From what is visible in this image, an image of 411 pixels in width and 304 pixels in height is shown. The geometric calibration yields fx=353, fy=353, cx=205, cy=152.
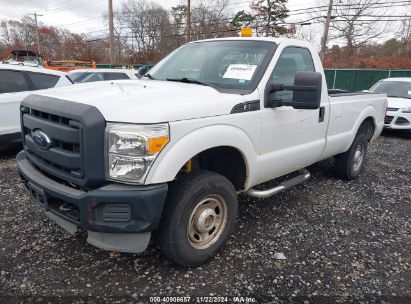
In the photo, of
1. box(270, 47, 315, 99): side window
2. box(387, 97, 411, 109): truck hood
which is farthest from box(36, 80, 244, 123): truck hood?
box(387, 97, 411, 109): truck hood

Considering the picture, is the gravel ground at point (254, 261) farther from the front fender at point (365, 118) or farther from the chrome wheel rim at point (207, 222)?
the front fender at point (365, 118)

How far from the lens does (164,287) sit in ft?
9.04

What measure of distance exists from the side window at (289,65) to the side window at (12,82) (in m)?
4.80

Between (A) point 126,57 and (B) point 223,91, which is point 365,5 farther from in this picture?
(B) point 223,91

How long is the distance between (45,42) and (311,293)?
2715 inches

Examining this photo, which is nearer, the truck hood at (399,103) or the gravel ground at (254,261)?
the gravel ground at (254,261)

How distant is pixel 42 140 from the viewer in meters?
2.73

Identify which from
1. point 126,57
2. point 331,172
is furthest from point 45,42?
point 331,172

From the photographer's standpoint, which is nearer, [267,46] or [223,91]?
[223,91]

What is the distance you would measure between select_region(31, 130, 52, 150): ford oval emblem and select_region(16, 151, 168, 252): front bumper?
29 cm

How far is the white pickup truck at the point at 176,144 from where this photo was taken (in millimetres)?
2398

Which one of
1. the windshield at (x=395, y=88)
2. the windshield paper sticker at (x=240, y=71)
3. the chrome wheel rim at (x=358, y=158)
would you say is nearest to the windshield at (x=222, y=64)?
the windshield paper sticker at (x=240, y=71)

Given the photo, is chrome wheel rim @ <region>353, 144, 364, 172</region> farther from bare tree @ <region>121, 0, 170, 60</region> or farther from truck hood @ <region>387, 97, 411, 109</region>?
bare tree @ <region>121, 0, 170, 60</region>

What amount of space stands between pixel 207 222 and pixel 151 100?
1.14 metres
